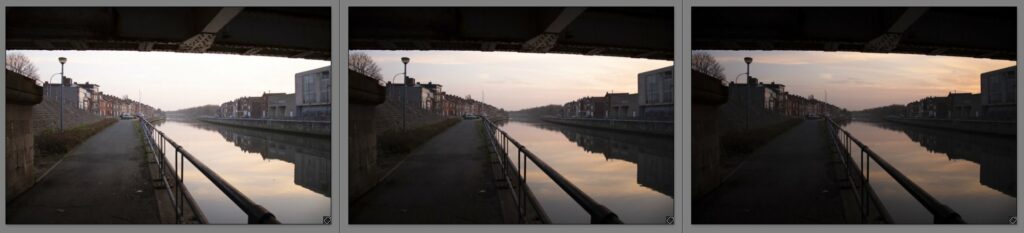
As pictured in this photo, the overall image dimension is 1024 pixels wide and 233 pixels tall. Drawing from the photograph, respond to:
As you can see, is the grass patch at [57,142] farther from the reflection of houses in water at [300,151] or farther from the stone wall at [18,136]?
the reflection of houses in water at [300,151]

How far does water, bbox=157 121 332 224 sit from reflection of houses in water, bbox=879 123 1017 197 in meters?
4.60

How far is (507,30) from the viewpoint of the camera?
4.49 meters

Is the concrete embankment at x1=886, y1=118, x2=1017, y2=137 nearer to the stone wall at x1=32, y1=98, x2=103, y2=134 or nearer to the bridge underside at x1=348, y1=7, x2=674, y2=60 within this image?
the bridge underside at x1=348, y1=7, x2=674, y2=60

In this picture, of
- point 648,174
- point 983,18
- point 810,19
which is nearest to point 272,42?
point 648,174

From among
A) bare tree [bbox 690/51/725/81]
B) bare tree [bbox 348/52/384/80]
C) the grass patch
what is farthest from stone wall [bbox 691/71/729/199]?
the grass patch

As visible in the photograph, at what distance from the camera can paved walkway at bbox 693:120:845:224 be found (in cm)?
427

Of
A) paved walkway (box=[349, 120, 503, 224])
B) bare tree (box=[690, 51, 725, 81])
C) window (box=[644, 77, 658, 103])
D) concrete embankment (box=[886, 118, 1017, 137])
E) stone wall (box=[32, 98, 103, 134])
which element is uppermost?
bare tree (box=[690, 51, 725, 81])

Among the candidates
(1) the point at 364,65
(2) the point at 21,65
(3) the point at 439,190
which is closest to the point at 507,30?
(1) the point at 364,65

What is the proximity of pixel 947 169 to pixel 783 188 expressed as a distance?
4.68ft

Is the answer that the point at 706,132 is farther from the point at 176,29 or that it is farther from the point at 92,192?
the point at 92,192

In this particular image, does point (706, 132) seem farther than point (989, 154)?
No

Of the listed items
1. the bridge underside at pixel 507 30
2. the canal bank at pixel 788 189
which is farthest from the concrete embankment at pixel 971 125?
the bridge underside at pixel 507 30

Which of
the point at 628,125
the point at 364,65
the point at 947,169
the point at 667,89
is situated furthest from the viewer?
the point at 947,169

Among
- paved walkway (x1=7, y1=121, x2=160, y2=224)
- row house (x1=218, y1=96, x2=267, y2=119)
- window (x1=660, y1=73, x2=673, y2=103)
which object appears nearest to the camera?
window (x1=660, y1=73, x2=673, y2=103)
